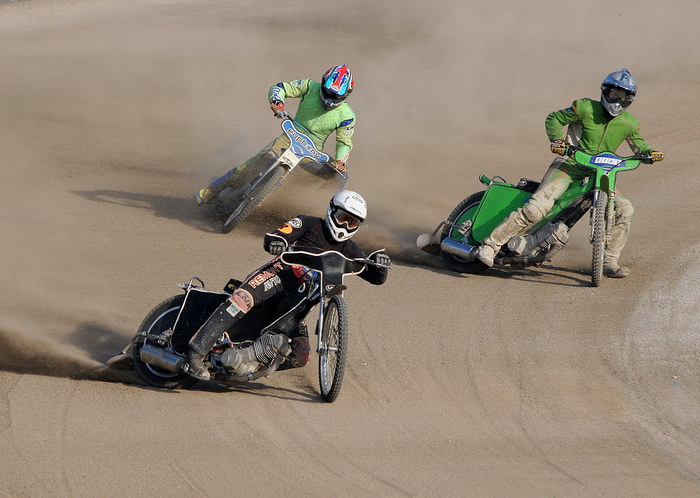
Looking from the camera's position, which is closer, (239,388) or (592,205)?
(239,388)

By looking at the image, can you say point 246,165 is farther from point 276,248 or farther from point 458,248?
point 276,248

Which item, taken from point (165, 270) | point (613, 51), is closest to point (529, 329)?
point (165, 270)

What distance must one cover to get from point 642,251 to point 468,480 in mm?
7208

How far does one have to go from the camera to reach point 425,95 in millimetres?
22484

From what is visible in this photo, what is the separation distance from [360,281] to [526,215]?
2.27 metres

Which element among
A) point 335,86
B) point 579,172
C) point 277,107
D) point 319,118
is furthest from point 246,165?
point 579,172

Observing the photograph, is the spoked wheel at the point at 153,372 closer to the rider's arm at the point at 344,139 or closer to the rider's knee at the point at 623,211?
the rider's arm at the point at 344,139

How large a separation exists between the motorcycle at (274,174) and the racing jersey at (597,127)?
9.91ft

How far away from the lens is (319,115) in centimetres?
1384

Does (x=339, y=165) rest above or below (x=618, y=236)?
above

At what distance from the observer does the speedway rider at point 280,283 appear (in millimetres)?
8492

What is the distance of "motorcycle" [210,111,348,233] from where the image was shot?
13195mm

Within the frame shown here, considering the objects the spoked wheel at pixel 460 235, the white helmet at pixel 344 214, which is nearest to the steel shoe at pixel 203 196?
the spoked wheel at pixel 460 235

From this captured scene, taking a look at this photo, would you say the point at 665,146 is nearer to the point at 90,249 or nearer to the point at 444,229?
the point at 444,229
